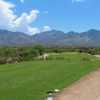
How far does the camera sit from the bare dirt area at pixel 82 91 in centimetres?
1817

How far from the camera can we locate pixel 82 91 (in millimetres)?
20453

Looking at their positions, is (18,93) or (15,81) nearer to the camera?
(18,93)

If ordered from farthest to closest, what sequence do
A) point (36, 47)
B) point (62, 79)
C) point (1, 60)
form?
point (36, 47) < point (1, 60) < point (62, 79)

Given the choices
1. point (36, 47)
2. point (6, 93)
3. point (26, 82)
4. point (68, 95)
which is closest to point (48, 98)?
point (68, 95)

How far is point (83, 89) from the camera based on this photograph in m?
21.3

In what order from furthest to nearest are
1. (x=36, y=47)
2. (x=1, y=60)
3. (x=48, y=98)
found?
(x=36, y=47) → (x=1, y=60) → (x=48, y=98)

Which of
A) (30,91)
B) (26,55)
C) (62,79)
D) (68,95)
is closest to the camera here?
(68,95)

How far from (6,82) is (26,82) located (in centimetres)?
132

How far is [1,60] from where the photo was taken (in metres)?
55.8

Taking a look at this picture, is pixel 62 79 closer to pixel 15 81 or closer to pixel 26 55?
pixel 15 81

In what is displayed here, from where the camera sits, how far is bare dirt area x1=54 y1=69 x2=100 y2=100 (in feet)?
59.6

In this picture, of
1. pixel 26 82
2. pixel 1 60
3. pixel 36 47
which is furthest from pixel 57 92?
pixel 36 47

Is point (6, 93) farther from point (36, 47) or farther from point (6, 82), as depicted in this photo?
point (36, 47)

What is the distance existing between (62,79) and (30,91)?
6.34 meters
